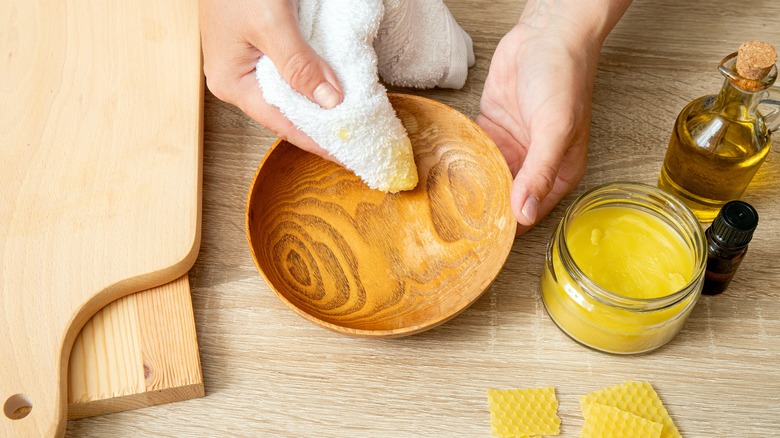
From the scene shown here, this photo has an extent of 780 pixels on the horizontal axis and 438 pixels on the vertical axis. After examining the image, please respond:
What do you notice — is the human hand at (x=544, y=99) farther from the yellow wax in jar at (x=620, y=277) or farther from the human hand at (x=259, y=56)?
the human hand at (x=259, y=56)

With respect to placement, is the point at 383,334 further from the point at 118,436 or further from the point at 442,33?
the point at 442,33

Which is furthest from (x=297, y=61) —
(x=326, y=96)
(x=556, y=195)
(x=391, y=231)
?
(x=556, y=195)

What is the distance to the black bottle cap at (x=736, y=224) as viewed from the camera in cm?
71

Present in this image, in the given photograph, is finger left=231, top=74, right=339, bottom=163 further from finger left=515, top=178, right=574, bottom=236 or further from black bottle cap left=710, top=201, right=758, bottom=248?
black bottle cap left=710, top=201, right=758, bottom=248

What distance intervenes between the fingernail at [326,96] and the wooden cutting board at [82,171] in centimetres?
18

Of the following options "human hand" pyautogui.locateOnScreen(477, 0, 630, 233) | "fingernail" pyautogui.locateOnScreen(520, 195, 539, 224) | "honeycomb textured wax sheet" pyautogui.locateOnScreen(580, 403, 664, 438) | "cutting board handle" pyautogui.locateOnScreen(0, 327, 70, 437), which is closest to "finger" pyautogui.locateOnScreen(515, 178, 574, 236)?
"human hand" pyautogui.locateOnScreen(477, 0, 630, 233)

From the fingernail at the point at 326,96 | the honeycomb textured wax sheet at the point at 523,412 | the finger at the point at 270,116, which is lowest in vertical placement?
the honeycomb textured wax sheet at the point at 523,412

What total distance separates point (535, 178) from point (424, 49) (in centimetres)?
23

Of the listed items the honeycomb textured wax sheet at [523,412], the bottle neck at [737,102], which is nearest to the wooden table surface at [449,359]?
the honeycomb textured wax sheet at [523,412]

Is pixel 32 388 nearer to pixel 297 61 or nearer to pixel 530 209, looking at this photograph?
pixel 297 61

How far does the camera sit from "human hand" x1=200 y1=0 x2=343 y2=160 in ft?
2.45

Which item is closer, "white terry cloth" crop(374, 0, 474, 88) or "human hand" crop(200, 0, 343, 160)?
"human hand" crop(200, 0, 343, 160)

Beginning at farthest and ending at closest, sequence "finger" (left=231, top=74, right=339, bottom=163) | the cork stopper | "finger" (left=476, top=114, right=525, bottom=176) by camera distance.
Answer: "finger" (left=476, top=114, right=525, bottom=176), "finger" (left=231, top=74, right=339, bottom=163), the cork stopper

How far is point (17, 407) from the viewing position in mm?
727
